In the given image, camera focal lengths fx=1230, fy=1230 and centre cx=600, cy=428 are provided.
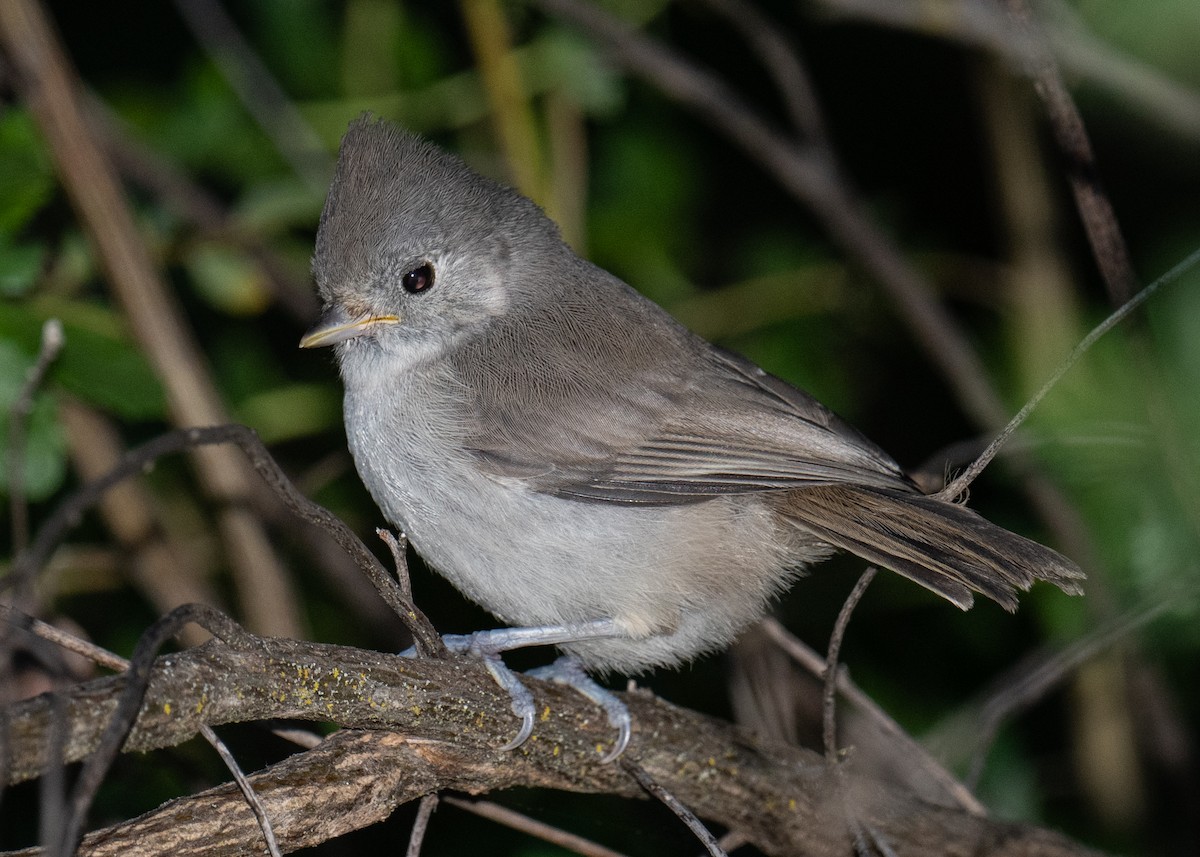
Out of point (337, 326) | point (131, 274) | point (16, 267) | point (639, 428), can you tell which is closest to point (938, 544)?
point (639, 428)

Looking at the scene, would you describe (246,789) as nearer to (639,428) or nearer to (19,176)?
(639,428)

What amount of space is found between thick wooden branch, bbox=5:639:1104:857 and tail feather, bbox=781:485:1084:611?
1.74 ft

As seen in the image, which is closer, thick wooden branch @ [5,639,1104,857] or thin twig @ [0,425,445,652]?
thin twig @ [0,425,445,652]

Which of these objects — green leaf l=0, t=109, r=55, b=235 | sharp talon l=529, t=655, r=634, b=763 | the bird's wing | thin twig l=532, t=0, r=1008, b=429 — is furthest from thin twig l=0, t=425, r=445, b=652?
thin twig l=532, t=0, r=1008, b=429

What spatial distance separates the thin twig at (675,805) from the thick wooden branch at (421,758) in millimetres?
73

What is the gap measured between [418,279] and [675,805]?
1.77 meters

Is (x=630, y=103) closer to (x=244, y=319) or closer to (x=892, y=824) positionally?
(x=244, y=319)

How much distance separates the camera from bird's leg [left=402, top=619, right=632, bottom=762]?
2869 mm

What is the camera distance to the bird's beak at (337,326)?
3.52 meters

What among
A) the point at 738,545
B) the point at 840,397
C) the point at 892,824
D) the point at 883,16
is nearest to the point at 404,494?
the point at 738,545

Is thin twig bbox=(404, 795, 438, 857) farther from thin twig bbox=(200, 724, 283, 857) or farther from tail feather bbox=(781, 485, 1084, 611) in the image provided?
tail feather bbox=(781, 485, 1084, 611)

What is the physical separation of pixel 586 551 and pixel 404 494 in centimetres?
52

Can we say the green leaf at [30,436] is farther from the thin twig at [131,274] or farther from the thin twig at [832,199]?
the thin twig at [832,199]

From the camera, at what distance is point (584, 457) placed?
3295 mm
